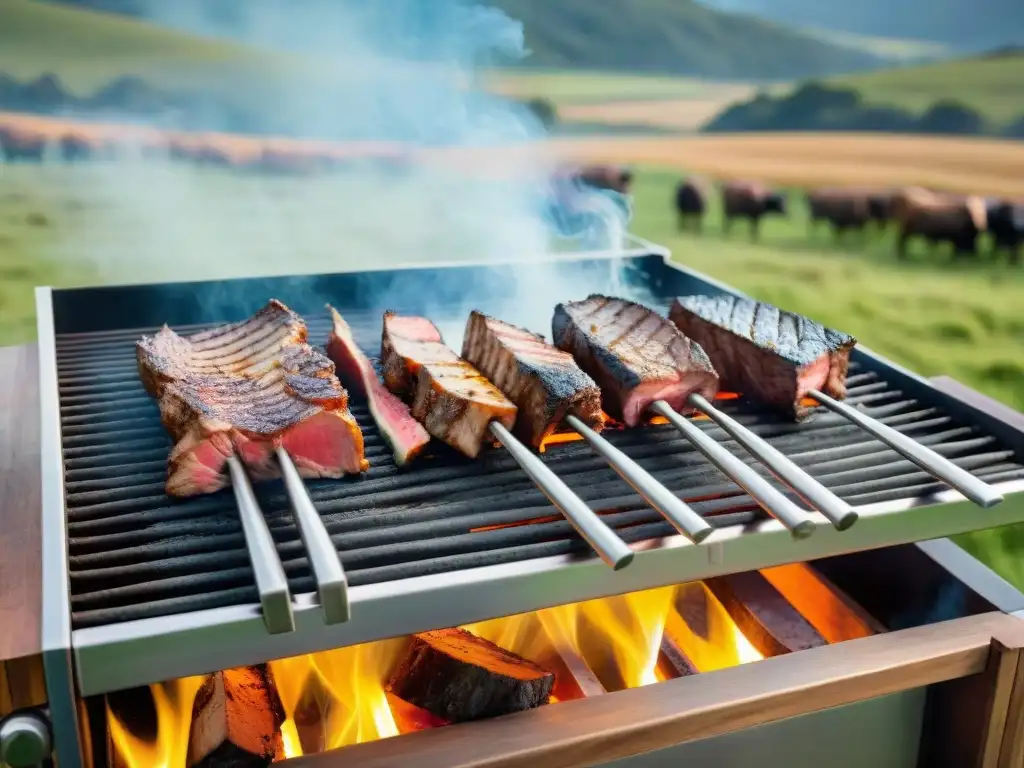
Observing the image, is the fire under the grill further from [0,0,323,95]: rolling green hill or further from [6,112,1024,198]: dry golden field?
[0,0,323,95]: rolling green hill

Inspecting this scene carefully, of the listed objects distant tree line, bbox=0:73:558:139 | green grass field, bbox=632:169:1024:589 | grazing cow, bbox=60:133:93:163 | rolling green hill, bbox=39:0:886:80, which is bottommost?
green grass field, bbox=632:169:1024:589

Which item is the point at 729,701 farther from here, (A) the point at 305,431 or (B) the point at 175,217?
(B) the point at 175,217

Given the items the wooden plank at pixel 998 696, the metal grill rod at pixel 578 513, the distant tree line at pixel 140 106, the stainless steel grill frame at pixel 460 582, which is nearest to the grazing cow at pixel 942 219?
the stainless steel grill frame at pixel 460 582

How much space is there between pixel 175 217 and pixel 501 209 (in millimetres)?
1857

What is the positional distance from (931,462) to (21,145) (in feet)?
15.0

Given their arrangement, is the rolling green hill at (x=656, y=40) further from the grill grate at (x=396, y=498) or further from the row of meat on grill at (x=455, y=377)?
the grill grate at (x=396, y=498)

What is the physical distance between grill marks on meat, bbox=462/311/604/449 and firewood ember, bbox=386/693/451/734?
0.69 meters

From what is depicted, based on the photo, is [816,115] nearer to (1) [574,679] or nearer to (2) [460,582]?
(1) [574,679]

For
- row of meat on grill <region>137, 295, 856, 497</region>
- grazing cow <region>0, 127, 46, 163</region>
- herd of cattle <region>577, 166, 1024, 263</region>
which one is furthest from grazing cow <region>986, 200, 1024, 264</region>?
grazing cow <region>0, 127, 46, 163</region>

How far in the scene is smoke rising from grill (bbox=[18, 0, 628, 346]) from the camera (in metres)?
4.52

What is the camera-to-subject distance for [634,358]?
7.06 ft

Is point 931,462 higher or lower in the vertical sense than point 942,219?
lower

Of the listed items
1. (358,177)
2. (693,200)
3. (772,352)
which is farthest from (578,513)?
(693,200)

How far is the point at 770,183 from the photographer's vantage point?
6.69m
